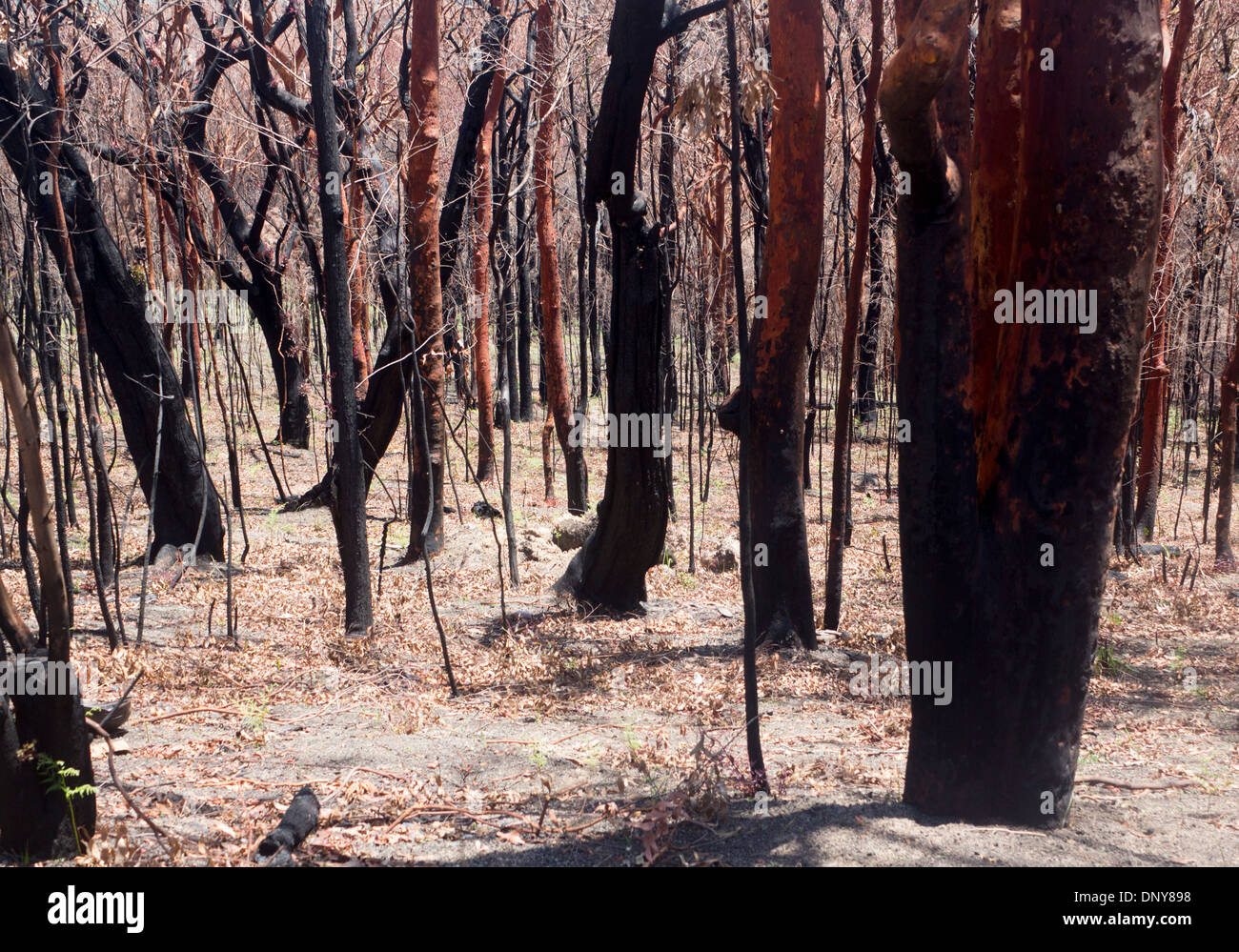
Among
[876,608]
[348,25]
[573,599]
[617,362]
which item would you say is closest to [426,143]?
[348,25]

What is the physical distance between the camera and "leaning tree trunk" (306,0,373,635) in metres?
5.90

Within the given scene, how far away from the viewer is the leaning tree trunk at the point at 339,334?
590 cm

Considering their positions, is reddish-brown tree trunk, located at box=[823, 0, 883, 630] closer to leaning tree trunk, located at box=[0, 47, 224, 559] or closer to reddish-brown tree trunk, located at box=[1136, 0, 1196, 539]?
reddish-brown tree trunk, located at box=[1136, 0, 1196, 539]

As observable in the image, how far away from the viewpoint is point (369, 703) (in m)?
5.50

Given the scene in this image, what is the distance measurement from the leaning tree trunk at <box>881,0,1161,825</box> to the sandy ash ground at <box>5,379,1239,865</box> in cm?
41

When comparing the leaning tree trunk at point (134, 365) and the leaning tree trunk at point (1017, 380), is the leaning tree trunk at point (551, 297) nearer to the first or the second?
the leaning tree trunk at point (134, 365)

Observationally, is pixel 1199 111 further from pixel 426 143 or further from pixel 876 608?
pixel 426 143

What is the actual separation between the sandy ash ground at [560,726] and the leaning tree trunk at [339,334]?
486 millimetres

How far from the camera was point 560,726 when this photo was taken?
5.24 m

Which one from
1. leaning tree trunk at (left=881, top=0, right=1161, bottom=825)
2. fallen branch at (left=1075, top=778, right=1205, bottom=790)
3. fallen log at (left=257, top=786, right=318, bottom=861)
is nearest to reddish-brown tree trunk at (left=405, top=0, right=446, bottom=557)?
fallen log at (left=257, top=786, right=318, bottom=861)

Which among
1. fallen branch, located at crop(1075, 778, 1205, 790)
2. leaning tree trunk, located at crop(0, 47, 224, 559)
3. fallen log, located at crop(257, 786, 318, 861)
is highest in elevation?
leaning tree trunk, located at crop(0, 47, 224, 559)

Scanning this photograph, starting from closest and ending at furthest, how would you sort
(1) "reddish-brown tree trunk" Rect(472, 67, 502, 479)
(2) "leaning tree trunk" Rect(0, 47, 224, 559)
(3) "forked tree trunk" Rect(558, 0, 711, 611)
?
(3) "forked tree trunk" Rect(558, 0, 711, 611) → (2) "leaning tree trunk" Rect(0, 47, 224, 559) → (1) "reddish-brown tree trunk" Rect(472, 67, 502, 479)

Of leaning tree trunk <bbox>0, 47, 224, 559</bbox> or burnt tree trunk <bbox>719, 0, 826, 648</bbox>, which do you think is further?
leaning tree trunk <bbox>0, 47, 224, 559</bbox>

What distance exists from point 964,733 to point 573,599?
4558 mm
